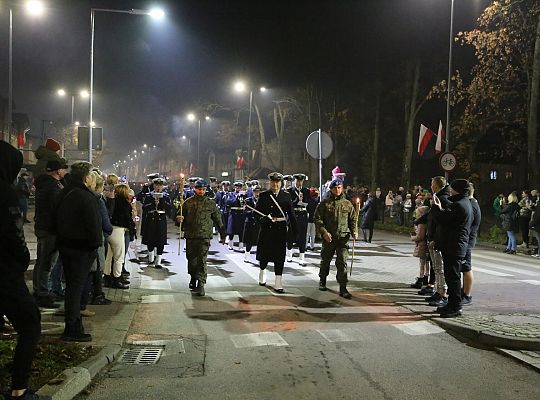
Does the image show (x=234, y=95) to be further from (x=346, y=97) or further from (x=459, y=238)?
(x=459, y=238)

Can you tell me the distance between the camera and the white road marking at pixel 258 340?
7.12 meters

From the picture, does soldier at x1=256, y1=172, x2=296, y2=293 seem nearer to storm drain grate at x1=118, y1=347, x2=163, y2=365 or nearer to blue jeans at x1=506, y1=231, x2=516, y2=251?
storm drain grate at x1=118, y1=347, x2=163, y2=365

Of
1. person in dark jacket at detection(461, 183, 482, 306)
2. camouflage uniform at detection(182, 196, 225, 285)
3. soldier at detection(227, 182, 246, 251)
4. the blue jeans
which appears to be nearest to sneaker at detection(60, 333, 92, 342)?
camouflage uniform at detection(182, 196, 225, 285)

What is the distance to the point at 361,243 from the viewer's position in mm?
20578

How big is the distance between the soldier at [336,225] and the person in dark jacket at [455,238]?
1988mm

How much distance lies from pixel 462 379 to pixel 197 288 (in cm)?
565

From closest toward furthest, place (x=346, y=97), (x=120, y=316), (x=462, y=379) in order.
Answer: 1. (x=462, y=379)
2. (x=120, y=316)
3. (x=346, y=97)

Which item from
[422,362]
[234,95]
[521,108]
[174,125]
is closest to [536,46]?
[521,108]

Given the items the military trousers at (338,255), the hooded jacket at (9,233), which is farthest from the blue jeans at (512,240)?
the hooded jacket at (9,233)

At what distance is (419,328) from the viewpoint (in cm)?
811

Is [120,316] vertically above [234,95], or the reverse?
[234,95]

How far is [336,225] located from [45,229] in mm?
4959

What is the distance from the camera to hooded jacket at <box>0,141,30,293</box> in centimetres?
441

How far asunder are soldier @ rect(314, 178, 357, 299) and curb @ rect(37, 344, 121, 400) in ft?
17.0
